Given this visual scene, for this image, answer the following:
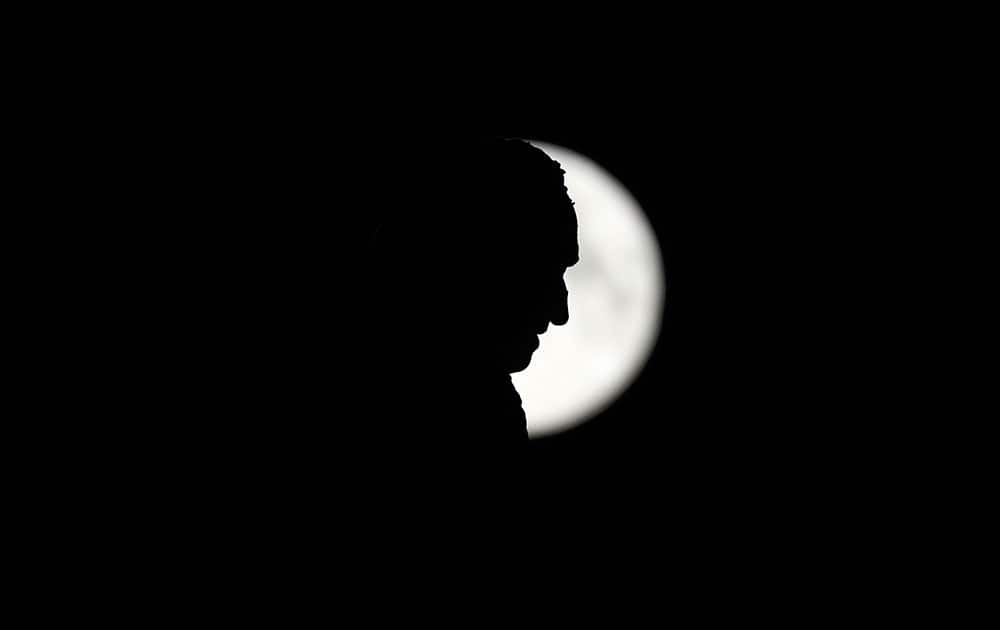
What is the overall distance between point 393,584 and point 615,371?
1920 mm

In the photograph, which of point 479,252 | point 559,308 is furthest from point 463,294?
point 559,308

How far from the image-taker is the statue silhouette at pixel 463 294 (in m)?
0.84

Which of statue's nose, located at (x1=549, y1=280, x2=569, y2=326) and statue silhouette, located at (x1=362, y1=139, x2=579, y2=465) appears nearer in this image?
statue silhouette, located at (x1=362, y1=139, x2=579, y2=465)

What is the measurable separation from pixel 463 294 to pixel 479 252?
6 centimetres

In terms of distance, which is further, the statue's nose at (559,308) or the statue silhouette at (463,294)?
the statue's nose at (559,308)

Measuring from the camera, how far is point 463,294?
911 millimetres

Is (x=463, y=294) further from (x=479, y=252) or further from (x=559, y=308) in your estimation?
(x=559, y=308)

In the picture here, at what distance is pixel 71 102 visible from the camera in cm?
154

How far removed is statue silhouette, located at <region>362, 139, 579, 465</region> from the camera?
2.77ft

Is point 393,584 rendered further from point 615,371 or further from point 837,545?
point 837,545

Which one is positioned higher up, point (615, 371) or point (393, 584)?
point (615, 371)

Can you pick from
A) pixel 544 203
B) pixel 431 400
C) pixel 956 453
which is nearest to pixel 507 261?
pixel 544 203

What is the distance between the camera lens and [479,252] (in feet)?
3.00

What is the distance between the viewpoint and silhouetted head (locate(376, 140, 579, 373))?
0.89 m
